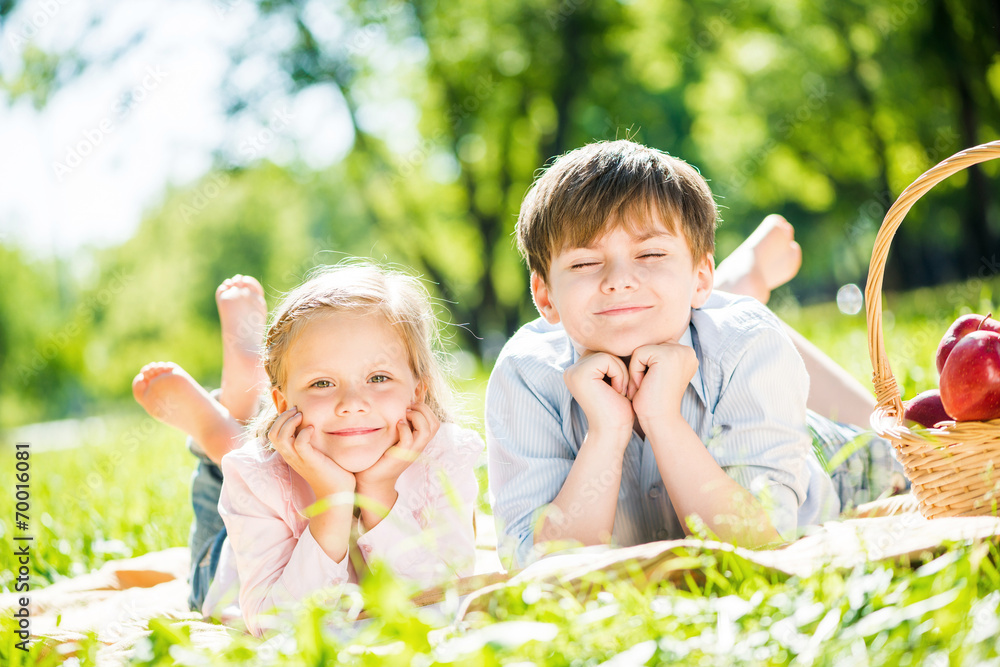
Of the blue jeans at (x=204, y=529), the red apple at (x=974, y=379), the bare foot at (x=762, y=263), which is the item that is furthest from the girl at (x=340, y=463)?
the bare foot at (x=762, y=263)

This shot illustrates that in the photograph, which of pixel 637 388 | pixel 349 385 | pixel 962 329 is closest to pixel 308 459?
pixel 349 385

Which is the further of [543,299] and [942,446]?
[543,299]

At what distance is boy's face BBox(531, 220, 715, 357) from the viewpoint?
1.97 metres

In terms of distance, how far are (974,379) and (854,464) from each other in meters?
0.91

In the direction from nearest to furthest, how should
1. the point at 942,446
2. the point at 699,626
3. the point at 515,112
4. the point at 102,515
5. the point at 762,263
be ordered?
1. the point at 699,626
2. the point at 942,446
3. the point at 762,263
4. the point at 102,515
5. the point at 515,112

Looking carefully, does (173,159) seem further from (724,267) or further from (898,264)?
(898,264)

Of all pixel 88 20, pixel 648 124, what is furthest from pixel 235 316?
pixel 648 124

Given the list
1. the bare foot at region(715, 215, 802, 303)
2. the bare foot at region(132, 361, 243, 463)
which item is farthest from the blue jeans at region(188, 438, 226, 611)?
the bare foot at region(715, 215, 802, 303)

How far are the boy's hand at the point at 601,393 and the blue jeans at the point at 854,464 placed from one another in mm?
970

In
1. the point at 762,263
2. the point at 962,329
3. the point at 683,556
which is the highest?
the point at 762,263

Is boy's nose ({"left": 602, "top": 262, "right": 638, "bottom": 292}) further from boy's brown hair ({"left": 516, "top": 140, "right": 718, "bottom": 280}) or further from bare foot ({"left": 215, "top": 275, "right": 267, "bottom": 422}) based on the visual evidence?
bare foot ({"left": 215, "top": 275, "right": 267, "bottom": 422})

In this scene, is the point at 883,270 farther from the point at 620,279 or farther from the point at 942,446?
the point at 620,279

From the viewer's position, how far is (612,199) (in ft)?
6.64

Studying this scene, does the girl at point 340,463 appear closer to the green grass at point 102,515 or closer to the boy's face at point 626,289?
the boy's face at point 626,289
